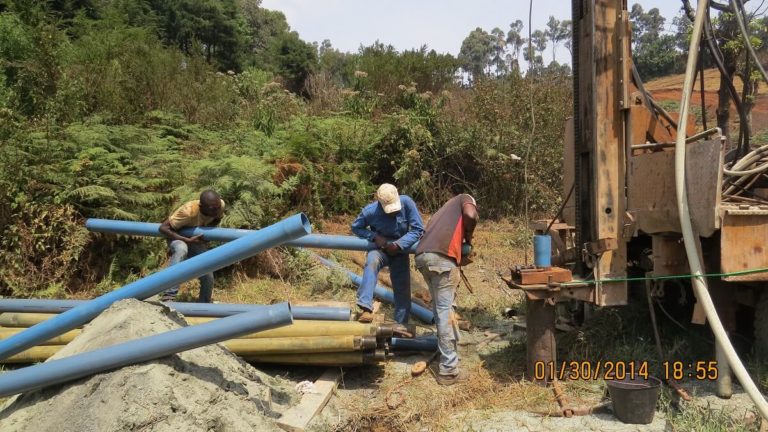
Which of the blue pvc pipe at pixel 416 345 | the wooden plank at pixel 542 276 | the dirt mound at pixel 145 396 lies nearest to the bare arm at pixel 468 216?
the wooden plank at pixel 542 276

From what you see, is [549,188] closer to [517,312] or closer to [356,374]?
[517,312]

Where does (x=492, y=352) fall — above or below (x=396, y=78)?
below

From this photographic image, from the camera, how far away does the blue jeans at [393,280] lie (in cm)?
607

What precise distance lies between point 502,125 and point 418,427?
29.1 ft

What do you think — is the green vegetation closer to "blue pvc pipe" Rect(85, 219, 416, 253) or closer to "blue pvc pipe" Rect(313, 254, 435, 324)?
"blue pvc pipe" Rect(85, 219, 416, 253)

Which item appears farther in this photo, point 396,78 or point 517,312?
point 396,78

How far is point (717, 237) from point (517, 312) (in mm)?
2902

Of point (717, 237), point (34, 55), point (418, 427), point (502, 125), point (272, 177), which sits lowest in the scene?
point (418, 427)

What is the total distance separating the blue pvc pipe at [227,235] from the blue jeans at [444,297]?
0.77 metres

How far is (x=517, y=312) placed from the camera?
7.01 m

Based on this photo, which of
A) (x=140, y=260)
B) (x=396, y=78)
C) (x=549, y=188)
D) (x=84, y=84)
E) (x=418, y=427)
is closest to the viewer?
(x=418, y=427)

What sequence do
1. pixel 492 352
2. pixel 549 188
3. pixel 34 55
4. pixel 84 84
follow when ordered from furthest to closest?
pixel 549 188, pixel 84 84, pixel 34 55, pixel 492 352

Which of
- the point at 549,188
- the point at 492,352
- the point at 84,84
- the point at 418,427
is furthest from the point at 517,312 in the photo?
the point at 84,84

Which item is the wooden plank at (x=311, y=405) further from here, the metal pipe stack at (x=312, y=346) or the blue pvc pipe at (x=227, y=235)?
the blue pvc pipe at (x=227, y=235)
